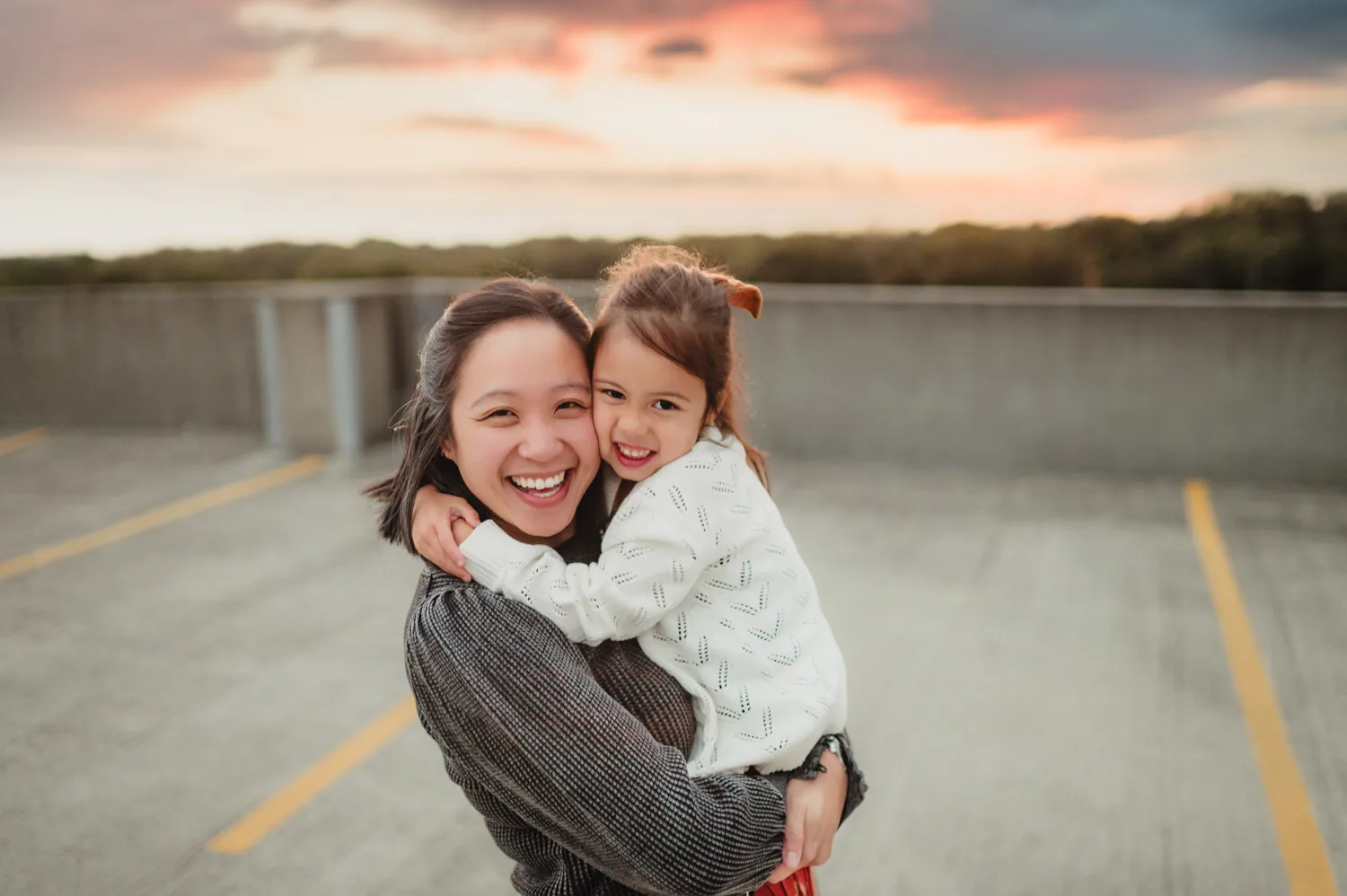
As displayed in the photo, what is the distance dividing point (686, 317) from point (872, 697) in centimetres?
341

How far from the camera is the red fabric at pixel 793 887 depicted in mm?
1854

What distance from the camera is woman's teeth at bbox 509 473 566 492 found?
67.1 inches

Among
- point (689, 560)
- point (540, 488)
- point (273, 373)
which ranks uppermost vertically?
point (540, 488)

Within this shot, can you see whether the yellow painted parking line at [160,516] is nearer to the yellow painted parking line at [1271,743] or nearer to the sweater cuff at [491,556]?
the sweater cuff at [491,556]

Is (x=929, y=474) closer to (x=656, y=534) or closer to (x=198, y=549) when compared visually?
(x=198, y=549)

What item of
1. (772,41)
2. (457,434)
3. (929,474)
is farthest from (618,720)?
(772,41)

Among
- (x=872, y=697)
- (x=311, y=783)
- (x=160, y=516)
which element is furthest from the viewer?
(x=160, y=516)

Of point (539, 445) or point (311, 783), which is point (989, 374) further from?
point (539, 445)

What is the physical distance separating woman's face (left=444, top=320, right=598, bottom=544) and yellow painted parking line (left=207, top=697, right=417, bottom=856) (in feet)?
8.51

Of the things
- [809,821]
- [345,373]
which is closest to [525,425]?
[809,821]

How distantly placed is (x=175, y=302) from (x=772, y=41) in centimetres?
731

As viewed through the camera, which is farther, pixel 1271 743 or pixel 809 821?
pixel 1271 743

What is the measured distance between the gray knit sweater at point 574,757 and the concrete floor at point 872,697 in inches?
82.8

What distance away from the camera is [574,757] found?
1464 mm
